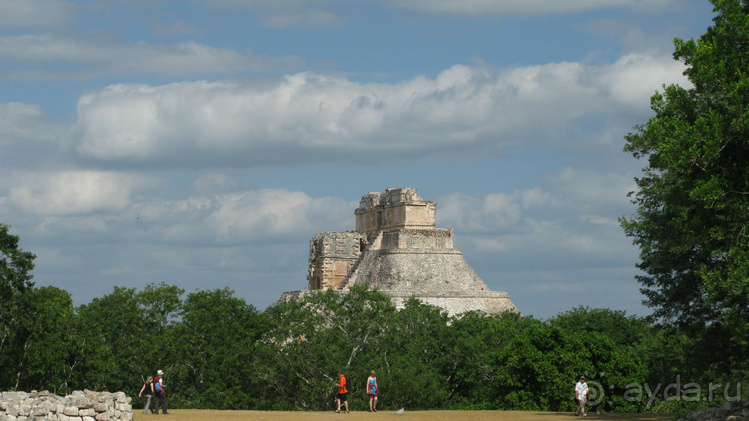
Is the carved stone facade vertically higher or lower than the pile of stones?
higher

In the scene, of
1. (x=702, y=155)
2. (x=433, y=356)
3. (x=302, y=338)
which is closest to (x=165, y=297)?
(x=302, y=338)

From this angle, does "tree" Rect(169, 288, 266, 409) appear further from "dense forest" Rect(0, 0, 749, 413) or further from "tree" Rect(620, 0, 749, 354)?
"tree" Rect(620, 0, 749, 354)

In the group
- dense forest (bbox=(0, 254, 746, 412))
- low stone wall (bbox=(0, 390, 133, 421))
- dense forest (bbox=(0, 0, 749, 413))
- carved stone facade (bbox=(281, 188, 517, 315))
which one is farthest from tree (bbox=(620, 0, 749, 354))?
carved stone facade (bbox=(281, 188, 517, 315))

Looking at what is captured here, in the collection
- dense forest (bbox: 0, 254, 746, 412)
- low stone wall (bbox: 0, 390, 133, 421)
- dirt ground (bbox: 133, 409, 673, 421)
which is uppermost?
dense forest (bbox: 0, 254, 746, 412)

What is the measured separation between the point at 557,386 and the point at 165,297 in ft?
46.5

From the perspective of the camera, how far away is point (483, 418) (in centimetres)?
2238

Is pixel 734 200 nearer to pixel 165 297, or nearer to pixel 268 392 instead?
pixel 268 392

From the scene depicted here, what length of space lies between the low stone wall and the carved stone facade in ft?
78.2

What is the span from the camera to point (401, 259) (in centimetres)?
4700

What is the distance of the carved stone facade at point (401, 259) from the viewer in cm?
4566

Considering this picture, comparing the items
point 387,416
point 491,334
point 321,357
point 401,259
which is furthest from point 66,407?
point 401,259

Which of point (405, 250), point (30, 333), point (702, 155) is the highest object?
point (405, 250)

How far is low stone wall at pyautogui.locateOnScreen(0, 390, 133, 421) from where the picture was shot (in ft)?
61.7

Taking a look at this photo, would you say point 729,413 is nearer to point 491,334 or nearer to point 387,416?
point 387,416
